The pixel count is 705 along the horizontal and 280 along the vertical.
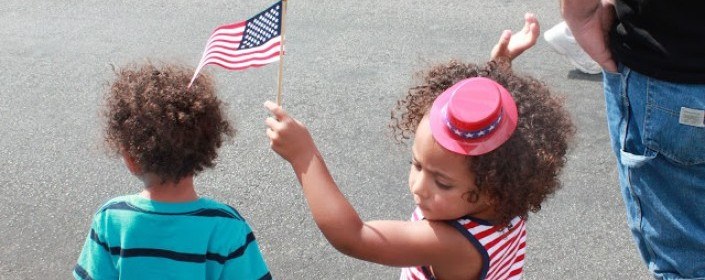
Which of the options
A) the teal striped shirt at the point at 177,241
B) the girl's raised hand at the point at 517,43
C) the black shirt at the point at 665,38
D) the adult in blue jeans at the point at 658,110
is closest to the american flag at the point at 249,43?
the teal striped shirt at the point at 177,241

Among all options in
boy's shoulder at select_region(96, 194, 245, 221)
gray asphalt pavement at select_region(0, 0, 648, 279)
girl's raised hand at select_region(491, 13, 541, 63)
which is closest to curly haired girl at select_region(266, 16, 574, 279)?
boy's shoulder at select_region(96, 194, 245, 221)

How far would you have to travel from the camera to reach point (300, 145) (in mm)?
2207

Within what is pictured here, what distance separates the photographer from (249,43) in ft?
8.25

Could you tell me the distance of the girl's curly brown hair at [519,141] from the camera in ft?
6.88

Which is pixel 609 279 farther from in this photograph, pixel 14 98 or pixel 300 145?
pixel 14 98

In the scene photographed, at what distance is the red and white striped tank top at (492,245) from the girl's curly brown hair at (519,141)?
0.05 m

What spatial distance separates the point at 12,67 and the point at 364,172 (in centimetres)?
291

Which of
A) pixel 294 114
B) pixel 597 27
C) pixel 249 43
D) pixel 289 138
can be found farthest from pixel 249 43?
pixel 294 114

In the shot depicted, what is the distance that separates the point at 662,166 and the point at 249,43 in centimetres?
129

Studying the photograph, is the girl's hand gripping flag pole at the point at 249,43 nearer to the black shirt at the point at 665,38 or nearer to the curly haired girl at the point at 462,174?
the curly haired girl at the point at 462,174

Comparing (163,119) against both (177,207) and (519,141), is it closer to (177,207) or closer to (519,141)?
(177,207)

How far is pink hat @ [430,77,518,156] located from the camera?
2.04 metres

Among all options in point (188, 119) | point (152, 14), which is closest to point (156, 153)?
point (188, 119)

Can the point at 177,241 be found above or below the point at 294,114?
above
